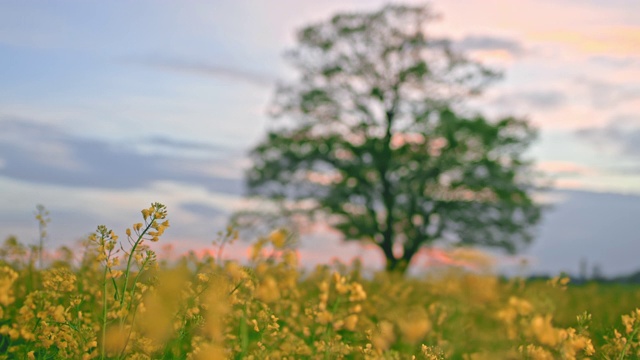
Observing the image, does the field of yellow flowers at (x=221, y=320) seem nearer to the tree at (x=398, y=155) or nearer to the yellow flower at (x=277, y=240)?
the yellow flower at (x=277, y=240)

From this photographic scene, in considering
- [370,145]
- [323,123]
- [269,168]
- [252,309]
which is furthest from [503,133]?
[252,309]

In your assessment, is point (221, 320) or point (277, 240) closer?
point (277, 240)

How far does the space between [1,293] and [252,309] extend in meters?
2.22

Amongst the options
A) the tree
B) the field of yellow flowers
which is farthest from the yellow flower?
the tree

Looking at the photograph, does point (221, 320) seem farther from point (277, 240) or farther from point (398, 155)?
point (398, 155)

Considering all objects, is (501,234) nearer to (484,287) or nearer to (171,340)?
(484,287)

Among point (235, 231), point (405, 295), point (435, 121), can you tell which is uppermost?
point (435, 121)

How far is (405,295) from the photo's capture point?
961cm

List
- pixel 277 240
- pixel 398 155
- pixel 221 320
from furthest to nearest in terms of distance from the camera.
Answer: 1. pixel 398 155
2. pixel 221 320
3. pixel 277 240

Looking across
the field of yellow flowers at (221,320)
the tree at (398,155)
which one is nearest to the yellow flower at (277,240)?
the field of yellow flowers at (221,320)

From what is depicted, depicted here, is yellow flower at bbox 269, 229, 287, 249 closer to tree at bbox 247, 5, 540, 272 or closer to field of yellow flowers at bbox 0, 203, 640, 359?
field of yellow flowers at bbox 0, 203, 640, 359

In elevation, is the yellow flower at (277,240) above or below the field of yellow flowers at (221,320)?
above

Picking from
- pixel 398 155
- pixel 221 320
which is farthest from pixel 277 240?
pixel 398 155

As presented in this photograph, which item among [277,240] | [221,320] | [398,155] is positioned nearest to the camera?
[277,240]
